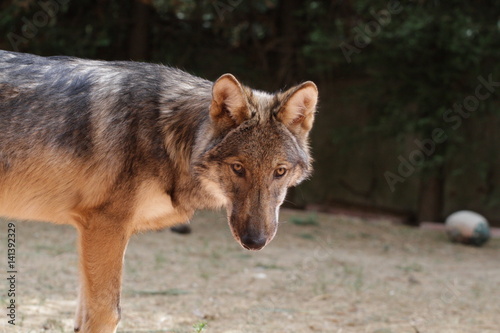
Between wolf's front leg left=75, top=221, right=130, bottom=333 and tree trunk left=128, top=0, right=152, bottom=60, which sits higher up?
tree trunk left=128, top=0, right=152, bottom=60

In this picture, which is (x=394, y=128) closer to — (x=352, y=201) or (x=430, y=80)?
(x=430, y=80)

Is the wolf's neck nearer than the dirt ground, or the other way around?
the wolf's neck

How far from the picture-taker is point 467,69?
30.7 feet

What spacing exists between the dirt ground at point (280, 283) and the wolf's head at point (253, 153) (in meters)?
1.39

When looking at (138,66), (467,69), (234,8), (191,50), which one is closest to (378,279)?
(138,66)

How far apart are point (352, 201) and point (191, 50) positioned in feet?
12.3

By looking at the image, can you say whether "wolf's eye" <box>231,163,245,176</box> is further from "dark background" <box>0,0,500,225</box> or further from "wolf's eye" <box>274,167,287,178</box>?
"dark background" <box>0,0,500,225</box>

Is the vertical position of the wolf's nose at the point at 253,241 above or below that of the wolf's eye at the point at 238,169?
below

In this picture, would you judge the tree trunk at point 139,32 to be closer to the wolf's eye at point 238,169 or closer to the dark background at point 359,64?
the dark background at point 359,64

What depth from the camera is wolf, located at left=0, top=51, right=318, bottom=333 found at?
3.48m

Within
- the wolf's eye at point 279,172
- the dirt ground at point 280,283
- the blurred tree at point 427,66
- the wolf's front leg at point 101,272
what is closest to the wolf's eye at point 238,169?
the wolf's eye at point 279,172

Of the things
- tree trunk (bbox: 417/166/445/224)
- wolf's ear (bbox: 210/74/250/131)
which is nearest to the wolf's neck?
wolf's ear (bbox: 210/74/250/131)

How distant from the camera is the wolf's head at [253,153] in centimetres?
334

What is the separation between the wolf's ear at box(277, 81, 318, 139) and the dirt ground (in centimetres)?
143
